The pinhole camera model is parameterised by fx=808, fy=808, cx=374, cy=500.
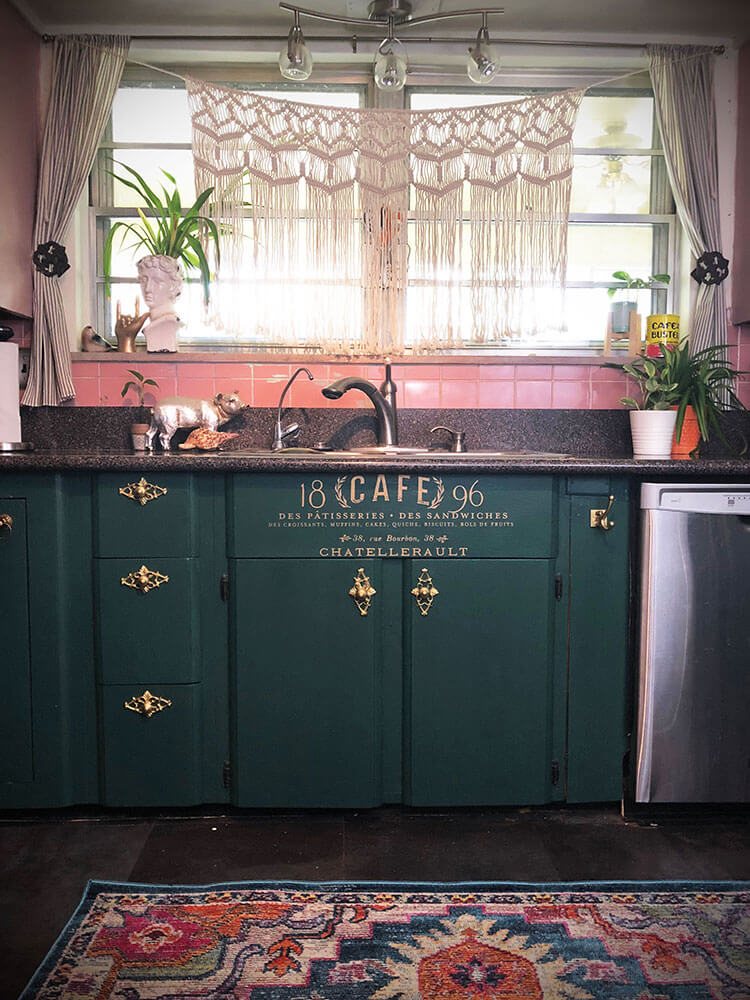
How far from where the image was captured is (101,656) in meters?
2.22

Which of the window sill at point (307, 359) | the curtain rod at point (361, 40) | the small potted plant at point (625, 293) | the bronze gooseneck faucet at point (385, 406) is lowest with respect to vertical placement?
the bronze gooseneck faucet at point (385, 406)

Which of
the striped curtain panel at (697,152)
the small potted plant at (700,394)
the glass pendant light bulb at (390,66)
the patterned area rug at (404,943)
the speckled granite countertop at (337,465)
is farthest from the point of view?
the striped curtain panel at (697,152)

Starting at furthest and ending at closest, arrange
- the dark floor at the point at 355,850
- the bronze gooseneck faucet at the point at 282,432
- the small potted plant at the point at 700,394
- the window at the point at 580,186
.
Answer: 1. the window at the point at 580,186
2. the bronze gooseneck faucet at the point at 282,432
3. the small potted plant at the point at 700,394
4. the dark floor at the point at 355,850

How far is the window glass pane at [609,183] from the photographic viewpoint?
3.06 metres

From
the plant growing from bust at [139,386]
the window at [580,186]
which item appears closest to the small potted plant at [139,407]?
the plant growing from bust at [139,386]

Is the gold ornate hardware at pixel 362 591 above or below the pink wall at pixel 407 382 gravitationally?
below

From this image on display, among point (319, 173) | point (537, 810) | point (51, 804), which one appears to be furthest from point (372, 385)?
point (51, 804)

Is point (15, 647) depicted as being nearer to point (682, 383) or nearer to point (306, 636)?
point (306, 636)

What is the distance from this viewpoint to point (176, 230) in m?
2.84

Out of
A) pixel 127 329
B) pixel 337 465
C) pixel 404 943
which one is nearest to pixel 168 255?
pixel 127 329

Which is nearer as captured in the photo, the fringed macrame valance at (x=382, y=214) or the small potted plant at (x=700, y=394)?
the small potted plant at (x=700, y=394)

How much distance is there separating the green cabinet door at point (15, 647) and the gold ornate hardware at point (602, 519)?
1.56 m

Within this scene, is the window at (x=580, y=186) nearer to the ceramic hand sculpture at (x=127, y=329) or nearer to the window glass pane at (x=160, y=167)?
the window glass pane at (x=160, y=167)

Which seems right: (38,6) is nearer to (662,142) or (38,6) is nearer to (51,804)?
(662,142)
